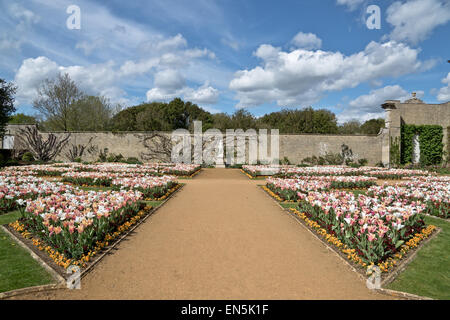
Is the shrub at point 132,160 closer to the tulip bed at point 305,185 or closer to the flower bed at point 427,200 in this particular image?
the tulip bed at point 305,185

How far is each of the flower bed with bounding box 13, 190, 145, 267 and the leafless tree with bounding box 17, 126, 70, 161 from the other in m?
21.4

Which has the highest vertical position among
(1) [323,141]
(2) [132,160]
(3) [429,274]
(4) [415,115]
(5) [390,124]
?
(4) [415,115]

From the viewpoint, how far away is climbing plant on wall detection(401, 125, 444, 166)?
2259cm

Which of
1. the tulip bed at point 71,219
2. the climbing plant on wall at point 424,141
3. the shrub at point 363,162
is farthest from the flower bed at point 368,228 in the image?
the climbing plant on wall at point 424,141

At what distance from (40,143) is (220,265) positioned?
87.0ft

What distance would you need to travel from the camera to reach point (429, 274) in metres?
3.61

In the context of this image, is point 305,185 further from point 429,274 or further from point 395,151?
point 395,151

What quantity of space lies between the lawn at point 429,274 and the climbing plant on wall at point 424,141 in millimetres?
21109

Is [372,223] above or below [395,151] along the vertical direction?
below

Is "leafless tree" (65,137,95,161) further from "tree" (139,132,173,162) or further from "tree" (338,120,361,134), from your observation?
"tree" (338,120,361,134)

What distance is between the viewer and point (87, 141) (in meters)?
24.3

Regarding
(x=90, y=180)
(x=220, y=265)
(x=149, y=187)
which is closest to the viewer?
(x=220, y=265)

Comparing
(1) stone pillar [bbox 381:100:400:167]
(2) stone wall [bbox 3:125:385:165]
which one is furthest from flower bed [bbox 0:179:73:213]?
(1) stone pillar [bbox 381:100:400:167]

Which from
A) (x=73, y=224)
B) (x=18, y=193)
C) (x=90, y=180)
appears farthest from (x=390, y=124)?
(x=18, y=193)
